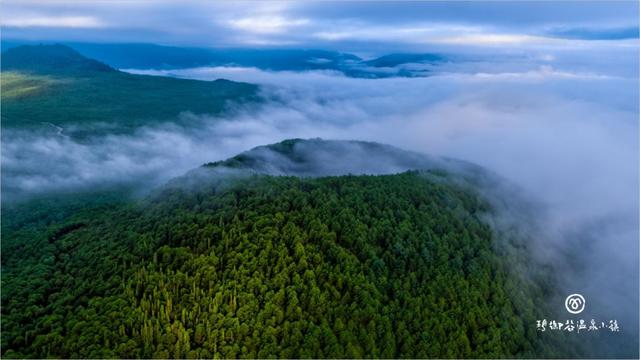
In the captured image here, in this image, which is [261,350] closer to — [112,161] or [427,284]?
[427,284]

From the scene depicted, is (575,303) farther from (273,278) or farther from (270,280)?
(270,280)

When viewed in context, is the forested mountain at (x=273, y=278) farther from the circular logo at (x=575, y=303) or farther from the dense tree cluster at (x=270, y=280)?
the circular logo at (x=575, y=303)

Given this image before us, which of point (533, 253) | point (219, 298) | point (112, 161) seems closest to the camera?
point (219, 298)

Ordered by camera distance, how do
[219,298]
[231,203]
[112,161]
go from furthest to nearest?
[112,161]
[231,203]
[219,298]

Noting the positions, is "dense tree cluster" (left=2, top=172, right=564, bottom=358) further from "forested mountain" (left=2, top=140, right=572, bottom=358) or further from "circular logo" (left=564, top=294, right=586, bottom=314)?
"circular logo" (left=564, top=294, right=586, bottom=314)

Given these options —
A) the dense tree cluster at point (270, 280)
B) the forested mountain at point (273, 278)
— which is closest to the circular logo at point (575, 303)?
the forested mountain at point (273, 278)

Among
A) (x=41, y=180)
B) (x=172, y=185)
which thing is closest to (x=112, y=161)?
(x=41, y=180)

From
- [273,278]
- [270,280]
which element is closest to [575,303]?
[273,278]

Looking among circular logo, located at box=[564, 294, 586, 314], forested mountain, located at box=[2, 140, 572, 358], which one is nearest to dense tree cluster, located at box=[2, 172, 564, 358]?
forested mountain, located at box=[2, 140, 572, 358]

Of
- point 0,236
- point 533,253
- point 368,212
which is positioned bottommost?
point 533,253
